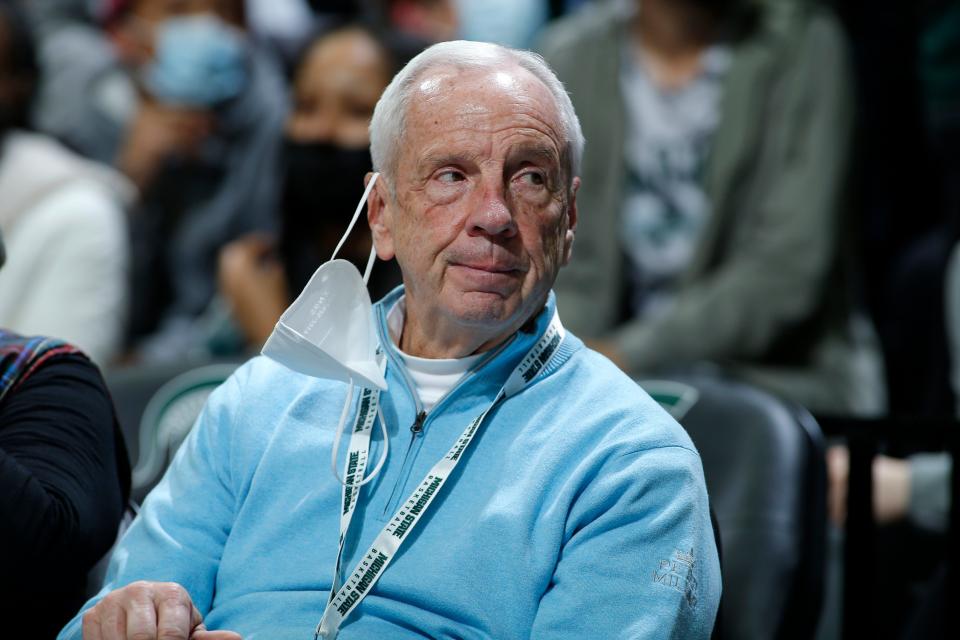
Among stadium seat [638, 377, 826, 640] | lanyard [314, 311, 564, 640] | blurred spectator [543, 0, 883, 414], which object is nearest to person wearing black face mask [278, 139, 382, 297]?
blurred spectator [543, 0, 883, 414]

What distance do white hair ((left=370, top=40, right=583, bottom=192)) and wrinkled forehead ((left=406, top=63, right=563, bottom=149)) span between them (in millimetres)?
11

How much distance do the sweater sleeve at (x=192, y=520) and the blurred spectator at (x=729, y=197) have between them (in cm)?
161

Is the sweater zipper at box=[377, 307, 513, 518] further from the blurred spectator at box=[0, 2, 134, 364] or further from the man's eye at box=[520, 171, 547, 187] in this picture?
the blurred spectator at box=[0, 2, 134, 364]

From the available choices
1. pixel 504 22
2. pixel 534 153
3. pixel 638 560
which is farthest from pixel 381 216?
pixel 504 22

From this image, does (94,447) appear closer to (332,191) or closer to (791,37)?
(332,191)

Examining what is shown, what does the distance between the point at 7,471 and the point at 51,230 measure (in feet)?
6.17

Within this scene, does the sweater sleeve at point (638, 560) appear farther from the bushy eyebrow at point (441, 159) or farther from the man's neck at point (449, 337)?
the bushy eyebrow at point (441, 159)

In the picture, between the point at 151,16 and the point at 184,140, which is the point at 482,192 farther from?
the point at 151,16

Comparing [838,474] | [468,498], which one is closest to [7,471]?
[468,498]

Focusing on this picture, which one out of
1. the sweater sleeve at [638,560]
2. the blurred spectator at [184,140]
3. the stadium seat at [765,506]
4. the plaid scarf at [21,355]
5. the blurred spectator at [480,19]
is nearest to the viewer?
the sweater sleeve at [638,560]

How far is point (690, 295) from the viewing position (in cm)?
362

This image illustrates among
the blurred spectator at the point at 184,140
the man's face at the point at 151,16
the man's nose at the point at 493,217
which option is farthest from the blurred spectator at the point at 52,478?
the man's face at the point at 151,16

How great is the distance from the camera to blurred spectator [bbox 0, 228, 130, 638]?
1.96 metres

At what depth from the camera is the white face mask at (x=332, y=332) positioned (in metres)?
1.99
